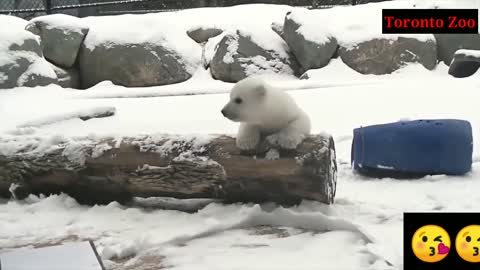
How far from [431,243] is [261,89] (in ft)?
2.75

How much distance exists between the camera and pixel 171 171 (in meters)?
1.68

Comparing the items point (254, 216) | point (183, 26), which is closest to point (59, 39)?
point (183, 26)

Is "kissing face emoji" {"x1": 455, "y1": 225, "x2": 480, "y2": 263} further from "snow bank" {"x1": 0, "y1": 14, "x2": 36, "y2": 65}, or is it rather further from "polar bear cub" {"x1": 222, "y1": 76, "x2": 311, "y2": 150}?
"snow bank" {"x1": 0, "y1": 14, "x2": 36, "y2": 65}

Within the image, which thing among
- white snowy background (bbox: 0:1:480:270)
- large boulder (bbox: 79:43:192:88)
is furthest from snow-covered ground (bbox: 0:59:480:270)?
large boulder (bbox: 79:43:192:88)

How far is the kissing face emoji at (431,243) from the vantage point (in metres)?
1.04

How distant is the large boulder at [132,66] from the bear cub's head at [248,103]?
108 inches

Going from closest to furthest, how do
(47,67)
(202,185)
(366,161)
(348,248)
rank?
(348,248) → (202,185) → (366,161) → (47,67)

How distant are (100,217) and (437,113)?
6.10 ft

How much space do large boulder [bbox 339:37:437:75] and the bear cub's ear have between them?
2591mm

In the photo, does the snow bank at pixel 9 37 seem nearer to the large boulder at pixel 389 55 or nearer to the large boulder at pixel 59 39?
the large boulder at pixel 59 39

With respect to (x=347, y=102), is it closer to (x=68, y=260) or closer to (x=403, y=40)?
(x=403, y=40)

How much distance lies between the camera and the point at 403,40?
4.26 metres

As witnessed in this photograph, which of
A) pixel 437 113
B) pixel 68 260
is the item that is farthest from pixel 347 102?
pixel 68 260

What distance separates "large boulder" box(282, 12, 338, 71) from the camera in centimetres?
435
